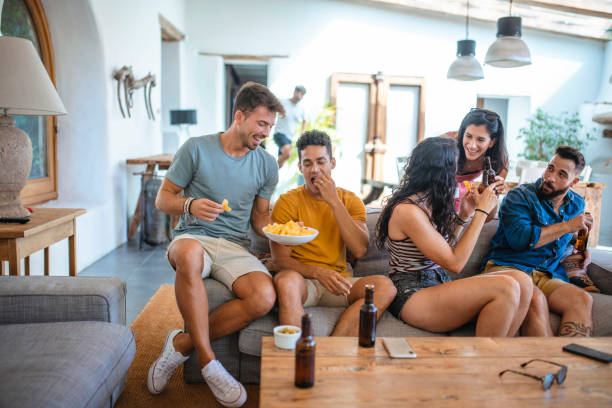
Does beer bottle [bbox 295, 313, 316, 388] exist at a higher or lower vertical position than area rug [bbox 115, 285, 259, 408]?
higher

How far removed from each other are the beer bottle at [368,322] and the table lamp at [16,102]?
1.59 m

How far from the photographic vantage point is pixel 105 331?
1594 mm

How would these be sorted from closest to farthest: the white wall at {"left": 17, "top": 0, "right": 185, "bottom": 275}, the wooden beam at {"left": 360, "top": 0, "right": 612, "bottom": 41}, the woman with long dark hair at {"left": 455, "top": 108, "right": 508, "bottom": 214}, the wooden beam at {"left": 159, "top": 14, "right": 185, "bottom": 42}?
the woman with long dark hair at {"left": 455, "top": 108, "right": 508, "bottom": 214}
the white wall at {"left": 17, "top": 0, "right": 185, "bottom": 275}
the wooden beam at {"left": 159, "top": 14, "right": 185, "bottom": 42}
the wooden beam at {"left": 360, "top": 0, "right": 612, "bottom": 41}

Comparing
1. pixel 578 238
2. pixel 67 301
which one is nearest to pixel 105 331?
pixel 67 301

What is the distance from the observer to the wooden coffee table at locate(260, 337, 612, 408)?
119 centimetres

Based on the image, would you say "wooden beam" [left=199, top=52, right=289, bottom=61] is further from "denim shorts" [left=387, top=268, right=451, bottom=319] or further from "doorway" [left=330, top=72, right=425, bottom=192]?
"denim shorts" [left=387, top=268, right=451, bottom=319]

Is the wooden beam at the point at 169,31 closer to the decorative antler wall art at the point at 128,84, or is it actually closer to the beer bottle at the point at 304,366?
the decorative antler wall art at the point at 128,84

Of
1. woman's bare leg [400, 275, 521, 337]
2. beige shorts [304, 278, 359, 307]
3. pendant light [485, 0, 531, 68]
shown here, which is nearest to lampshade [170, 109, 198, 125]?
pendant light [485, 0, 531, 68]

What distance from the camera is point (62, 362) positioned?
135cm

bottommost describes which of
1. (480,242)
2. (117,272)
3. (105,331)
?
(117,272)

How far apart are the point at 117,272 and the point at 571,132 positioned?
23.2 feet

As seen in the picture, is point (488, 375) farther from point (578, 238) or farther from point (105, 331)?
point (578, 238)

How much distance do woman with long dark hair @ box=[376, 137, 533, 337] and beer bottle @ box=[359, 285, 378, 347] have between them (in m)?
0.46

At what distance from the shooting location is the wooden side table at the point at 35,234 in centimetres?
200
